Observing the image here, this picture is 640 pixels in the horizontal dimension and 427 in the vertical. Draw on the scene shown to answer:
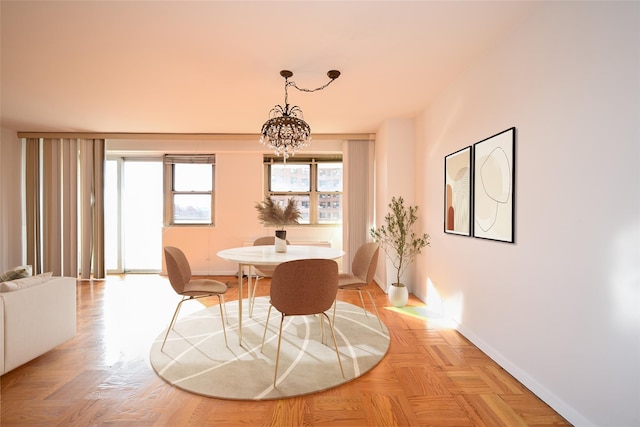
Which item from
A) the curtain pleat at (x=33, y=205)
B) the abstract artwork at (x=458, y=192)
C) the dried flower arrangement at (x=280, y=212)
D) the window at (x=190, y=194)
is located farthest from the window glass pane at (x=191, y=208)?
the abstract artwork at (x=458, y=192)

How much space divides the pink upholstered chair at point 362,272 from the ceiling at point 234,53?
5.76 ft

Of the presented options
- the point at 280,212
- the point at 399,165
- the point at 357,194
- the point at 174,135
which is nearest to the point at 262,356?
the point at 280,212

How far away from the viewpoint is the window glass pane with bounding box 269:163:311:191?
575 centimetres

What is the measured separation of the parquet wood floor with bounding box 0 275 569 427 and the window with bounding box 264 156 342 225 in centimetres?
330

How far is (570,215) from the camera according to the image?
1671 mm

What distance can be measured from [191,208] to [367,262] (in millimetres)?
4037

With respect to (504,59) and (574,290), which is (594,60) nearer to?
(504,59)

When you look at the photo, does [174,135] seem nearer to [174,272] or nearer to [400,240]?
[174,272]

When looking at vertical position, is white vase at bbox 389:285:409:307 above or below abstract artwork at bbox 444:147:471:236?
below

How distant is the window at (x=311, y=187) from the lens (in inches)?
226

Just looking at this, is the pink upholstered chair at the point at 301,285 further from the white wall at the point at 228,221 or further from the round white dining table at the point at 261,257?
the white wall at the point at 228,221

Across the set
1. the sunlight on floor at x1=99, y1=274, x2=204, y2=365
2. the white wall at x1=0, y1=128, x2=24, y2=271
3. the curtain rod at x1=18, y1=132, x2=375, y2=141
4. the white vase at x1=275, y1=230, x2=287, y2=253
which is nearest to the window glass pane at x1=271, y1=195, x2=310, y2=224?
the curtain rod at x1=18, y1=132, x2=375, y2=141

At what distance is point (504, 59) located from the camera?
227cm

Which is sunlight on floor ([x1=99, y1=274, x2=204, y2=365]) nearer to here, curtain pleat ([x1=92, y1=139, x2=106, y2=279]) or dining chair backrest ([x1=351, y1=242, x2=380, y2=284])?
curtain pleat ([x1=92, y1=139, x2=106, y2=279])
